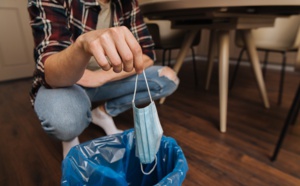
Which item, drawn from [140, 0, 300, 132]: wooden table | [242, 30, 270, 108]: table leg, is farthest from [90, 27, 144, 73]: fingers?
[242, 30, 270, 108]: table leg

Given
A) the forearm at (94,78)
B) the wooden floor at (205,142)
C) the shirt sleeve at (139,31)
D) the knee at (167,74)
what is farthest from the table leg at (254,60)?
the forearm at (94,78)

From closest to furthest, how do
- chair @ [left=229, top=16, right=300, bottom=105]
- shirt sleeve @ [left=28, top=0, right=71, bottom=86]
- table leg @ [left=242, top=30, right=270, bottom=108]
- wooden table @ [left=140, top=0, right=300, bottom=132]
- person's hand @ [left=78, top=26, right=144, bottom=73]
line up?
person's hand @ [left=78, top=26, right=144, bottom=73] → shirt sleeve @ [left=28, top=0, right=71, bottom=86] → wooden table @ [left=140, top=0, right=300, bottom=132] → table leg @ [left=242, top=30, right=270, bottom=108] → chair @ [left=229, top=16, right=300, bottom=105]

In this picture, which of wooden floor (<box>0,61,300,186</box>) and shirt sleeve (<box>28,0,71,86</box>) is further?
wooden floor (<box>0,61,300,186</box>)

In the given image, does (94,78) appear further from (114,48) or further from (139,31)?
(114,48)

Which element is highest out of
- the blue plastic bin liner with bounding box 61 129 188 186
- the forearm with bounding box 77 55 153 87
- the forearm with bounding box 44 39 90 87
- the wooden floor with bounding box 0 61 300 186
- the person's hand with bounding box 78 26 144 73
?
the person's hand with bounding box 78 26 144 73

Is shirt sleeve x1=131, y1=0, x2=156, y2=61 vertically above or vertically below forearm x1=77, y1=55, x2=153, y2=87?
above

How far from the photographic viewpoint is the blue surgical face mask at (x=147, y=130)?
Result: 332 millimetres

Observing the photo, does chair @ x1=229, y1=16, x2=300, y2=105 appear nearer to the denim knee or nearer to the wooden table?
the wooden table

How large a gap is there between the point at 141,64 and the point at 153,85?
0.49 m

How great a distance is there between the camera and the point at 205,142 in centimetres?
84

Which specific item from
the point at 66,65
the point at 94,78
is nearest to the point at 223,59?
the point at 94,78

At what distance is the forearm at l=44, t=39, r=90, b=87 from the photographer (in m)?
0.37

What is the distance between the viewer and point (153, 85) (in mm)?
812

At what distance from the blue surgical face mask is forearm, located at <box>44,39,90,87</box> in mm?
144
